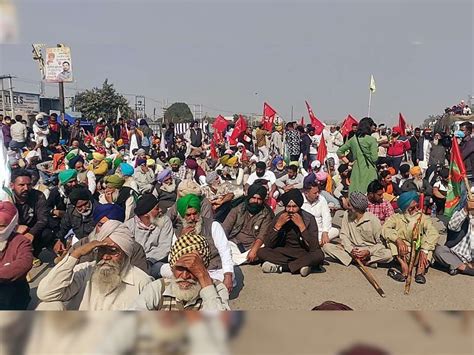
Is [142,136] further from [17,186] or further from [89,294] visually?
[89,294]

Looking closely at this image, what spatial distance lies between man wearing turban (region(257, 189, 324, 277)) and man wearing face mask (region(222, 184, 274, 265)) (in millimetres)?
234

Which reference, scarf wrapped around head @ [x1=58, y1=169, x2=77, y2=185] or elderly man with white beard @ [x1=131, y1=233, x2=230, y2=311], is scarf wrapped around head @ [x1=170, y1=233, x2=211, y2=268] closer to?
elderly man with white beard @ [x1=131, y1=233, x2=230, y2=311]

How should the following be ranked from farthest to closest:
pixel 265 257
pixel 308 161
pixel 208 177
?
1. pixel 308 161
2. pixel 208 177
3. pixel 265 257

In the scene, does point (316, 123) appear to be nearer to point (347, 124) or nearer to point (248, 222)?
point (347, 124)

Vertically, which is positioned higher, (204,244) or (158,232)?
(204,244)

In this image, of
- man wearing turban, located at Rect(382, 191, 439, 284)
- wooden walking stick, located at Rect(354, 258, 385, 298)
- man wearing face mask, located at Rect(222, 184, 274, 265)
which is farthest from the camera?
man wearing face mask, located at Rect(222, 184, 274, 265)

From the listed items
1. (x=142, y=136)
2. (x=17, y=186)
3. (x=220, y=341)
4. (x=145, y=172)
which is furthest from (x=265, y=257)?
(x=142, y=136)

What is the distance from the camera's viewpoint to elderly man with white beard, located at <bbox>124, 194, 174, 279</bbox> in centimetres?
439

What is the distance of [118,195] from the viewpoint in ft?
18.3

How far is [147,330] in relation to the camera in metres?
0.97

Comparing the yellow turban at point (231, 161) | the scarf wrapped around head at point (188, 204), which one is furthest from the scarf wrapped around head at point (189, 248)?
the yellow turban at point (231, 161)

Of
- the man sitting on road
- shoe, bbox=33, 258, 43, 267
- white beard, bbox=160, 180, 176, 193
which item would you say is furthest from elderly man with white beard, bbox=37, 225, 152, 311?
white beard, bbox=160, 180, 176, 193

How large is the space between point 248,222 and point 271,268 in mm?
668

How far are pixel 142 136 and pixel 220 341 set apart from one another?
13.5 m
